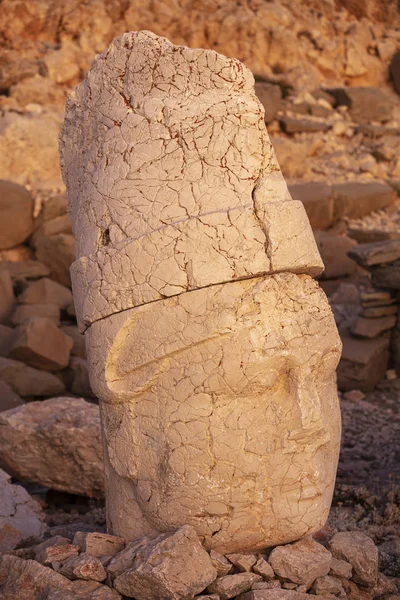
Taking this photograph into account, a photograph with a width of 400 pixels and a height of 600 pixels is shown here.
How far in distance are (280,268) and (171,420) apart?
0.66 metres

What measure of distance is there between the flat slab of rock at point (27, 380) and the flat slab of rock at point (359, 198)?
5.96 metres

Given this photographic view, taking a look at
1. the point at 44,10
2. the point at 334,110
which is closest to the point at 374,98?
the point at 334,110

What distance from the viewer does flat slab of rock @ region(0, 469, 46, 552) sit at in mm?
3498

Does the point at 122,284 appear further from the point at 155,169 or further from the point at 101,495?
the point at 101,495

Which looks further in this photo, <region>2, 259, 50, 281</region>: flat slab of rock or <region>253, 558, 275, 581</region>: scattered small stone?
<region>2, 259, 50, 281</region>: flat slab of rock

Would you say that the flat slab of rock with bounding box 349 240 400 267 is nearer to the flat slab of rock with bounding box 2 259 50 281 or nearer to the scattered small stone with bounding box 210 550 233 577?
the flat slab of rock with bounding box 2 259 50 281

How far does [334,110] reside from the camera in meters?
15.6

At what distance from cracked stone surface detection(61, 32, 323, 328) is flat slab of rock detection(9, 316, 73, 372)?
4673 millimetres

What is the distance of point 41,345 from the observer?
7383 millimetres

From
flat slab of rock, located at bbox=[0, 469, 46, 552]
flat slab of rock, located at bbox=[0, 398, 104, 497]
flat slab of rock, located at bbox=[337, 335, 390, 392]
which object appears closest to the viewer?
flat slab of rock, located at bbox=[0, 469, 46, 552]

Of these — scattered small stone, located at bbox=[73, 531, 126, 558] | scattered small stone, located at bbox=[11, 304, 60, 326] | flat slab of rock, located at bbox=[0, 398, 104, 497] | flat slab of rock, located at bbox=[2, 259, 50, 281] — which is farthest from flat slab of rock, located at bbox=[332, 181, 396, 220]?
scattered small stone, located at bbox=[73, 531, 126, 558]

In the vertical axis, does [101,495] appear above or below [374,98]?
below

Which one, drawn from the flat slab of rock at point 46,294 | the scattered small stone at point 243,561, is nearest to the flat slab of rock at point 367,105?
the flat slab of rock at point 46,294

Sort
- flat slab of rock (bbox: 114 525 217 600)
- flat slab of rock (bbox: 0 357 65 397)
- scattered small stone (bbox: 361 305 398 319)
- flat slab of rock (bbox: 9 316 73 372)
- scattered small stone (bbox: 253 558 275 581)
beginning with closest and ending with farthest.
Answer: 1. flat slab of rock (bbox: 114 525 217 600)
2. scattered small stone (bbox: 253 558 275 581)
3. flat slab of rock (bbox: 0 357 65 397)
4. flat slab of rock (bbox: 9 316 73 372)
5. scattered small stone (bbox: 361 305 398 319)
